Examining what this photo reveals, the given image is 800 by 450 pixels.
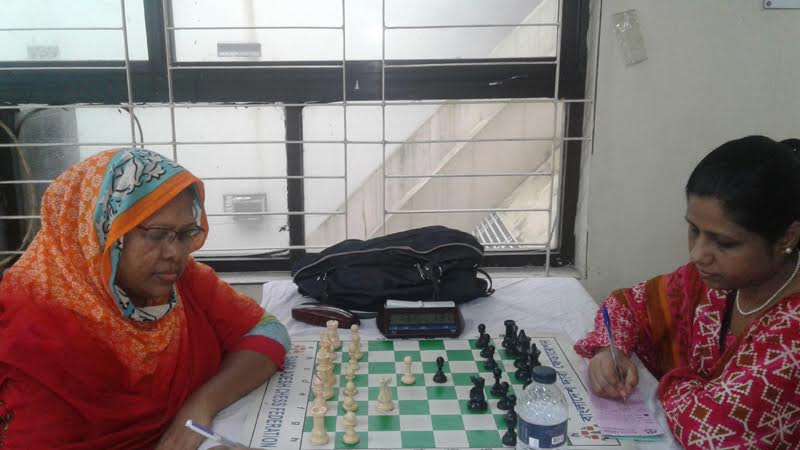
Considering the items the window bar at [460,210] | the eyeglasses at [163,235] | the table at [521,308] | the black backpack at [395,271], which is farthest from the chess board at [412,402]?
the window bar at [460,210]

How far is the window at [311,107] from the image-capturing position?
2.46 m

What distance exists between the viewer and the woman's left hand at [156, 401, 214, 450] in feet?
4.33

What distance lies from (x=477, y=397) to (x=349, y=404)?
27cm

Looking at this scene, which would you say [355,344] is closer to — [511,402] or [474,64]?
[511,402]

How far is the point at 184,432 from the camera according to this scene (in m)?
1.34

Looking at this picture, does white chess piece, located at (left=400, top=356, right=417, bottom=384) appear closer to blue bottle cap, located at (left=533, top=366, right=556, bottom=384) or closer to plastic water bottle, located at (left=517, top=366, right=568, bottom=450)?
plastic water bottle, located at (left=517, top=366, right=568, bottom=450)

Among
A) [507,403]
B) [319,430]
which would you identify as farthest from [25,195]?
[507,403]

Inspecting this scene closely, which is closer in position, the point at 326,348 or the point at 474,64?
the point at 326,348

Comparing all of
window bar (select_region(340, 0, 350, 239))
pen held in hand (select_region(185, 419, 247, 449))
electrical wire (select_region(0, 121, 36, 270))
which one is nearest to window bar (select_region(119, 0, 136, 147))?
Result: electrical wire (select_region(0, 121, 36, 270))

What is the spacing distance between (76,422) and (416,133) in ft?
5.42

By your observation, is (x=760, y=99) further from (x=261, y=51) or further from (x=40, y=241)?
(x=40, y=241)

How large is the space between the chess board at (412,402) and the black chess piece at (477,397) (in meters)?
0.01

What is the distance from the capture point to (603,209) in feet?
8.29

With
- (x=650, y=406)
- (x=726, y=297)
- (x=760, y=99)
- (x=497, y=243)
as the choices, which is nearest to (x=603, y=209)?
(x=497, y=243)
